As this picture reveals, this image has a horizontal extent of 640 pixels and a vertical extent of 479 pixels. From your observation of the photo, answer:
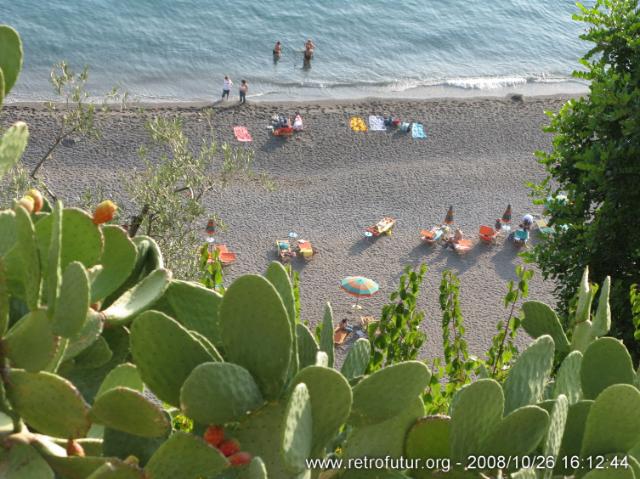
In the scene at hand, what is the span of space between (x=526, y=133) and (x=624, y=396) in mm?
26518

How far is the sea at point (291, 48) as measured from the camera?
31.8 m

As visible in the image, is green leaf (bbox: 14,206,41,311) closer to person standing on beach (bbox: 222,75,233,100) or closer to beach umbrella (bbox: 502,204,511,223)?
beach umbrella (bbox: 502,204,511,223)

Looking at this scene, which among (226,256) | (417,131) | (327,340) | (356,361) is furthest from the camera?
(417,131)

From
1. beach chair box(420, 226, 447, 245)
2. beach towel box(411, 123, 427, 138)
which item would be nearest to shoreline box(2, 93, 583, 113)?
beach towel box(411, 123, 427, 138)

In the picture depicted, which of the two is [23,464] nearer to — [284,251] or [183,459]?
[183,459]

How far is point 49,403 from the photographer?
2.41 meters

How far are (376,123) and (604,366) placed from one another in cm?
2455

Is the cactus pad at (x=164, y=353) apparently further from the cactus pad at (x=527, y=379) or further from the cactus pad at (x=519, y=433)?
the cactus pad at (x=527, y=379)

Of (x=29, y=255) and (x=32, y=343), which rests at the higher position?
(x=29, y=255)

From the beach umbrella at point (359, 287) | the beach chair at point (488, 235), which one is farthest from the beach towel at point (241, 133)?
the beach umbrella at point (359, 287)

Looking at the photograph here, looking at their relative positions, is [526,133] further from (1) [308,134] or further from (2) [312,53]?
(2) [312,53]

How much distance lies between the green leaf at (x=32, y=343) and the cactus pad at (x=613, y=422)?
168 cm

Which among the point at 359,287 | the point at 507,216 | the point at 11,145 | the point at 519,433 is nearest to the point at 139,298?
the point at 11,145

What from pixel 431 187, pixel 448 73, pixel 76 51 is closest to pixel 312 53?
pixel 448 73
